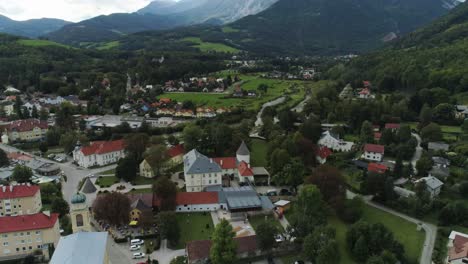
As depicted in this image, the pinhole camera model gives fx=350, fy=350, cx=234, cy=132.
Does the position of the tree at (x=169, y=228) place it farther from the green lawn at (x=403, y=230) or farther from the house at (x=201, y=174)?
the green lawn at (x=403, y=230)

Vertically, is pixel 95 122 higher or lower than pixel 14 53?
lower

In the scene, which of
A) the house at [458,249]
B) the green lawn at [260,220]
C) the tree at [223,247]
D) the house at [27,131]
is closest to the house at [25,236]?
the tree at [223,247]

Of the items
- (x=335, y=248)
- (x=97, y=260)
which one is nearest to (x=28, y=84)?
(x=97, y=260)

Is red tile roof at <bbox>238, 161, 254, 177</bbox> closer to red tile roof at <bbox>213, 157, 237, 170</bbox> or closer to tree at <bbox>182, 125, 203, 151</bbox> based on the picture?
red tile roof at <bbox>213, 157, 237, 170</bbox>

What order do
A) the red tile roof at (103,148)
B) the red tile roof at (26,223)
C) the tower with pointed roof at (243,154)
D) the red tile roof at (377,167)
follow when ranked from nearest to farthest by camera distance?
1. the red tile roof at (26,223)
2. the red tile roof at (377,167)
3. the tower with pointed roof at (243,154)
4. the red tile roof at (103,148)

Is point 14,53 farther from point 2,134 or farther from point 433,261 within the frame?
point 433,261

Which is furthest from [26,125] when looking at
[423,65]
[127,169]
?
[423,65]
